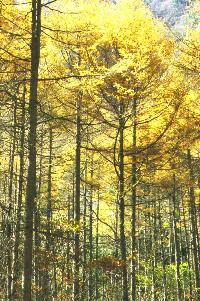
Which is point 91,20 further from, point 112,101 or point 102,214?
point 102,214

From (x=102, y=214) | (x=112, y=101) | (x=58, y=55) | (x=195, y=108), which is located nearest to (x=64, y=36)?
(x=58, y=55)

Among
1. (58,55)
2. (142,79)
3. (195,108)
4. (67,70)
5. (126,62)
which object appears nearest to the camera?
(126,62)

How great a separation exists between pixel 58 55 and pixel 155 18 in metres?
2.82

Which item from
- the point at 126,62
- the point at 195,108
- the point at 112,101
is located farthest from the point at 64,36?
the point at 195,108

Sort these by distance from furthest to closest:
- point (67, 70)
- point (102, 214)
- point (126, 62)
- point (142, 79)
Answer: point (102, 214) < point (67, 70) < point (142, 79) < point (126, 62)

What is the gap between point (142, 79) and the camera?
28.6 feet

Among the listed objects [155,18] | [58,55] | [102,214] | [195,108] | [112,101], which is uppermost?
[155,18]

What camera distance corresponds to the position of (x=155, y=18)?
33.3 feet

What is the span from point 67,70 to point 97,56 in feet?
3.50

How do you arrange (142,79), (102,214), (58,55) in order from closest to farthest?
1. (142,79)
2. (58,55)
3. (102,214)

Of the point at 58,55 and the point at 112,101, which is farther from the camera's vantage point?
the point at 58,55

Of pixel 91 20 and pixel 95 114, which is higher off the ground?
pixel 91 20

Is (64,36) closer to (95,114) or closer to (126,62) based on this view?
(95,114)

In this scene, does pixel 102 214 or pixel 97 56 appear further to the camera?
pixel 102 214
